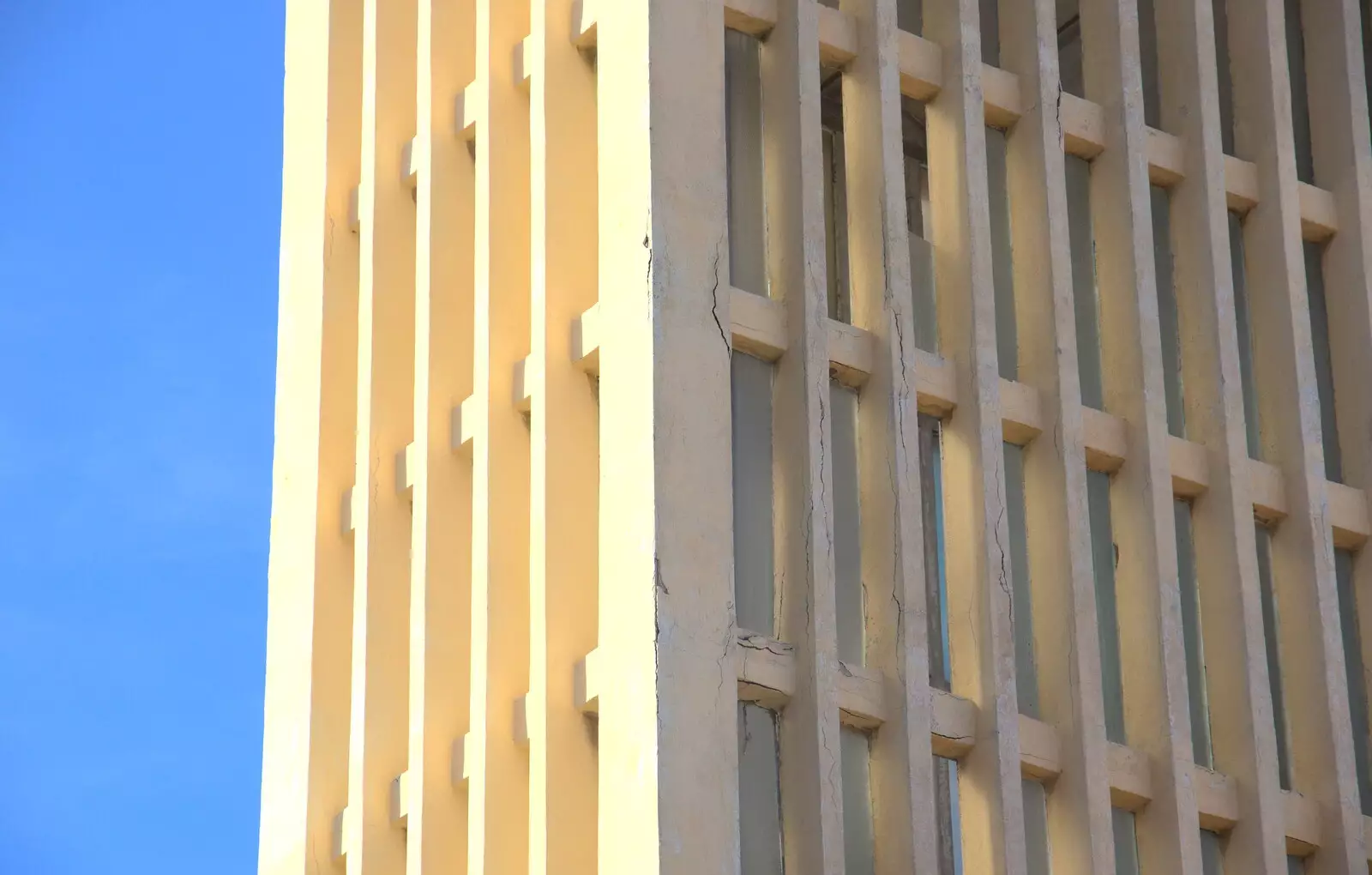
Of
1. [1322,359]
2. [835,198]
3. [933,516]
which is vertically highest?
[835,198]

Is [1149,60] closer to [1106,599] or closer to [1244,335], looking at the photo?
[1244,335]

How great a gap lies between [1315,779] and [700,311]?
172 centimetres

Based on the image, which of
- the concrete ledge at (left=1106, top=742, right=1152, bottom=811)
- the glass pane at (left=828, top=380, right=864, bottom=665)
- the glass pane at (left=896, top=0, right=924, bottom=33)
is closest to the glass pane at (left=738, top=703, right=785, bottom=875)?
the glass pane at (left=828, top=380, right=864, bottom=665)

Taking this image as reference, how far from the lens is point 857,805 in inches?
159

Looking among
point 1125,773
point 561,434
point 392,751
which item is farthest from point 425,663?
point 1125,773

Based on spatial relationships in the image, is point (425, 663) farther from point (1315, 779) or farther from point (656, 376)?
point (1315, 779)

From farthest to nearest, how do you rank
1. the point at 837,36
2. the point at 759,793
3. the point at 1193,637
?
the point at 1193,637, the point at 837,36, the point at 759,793

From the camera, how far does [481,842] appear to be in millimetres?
4375

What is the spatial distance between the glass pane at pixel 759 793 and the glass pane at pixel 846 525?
257mm

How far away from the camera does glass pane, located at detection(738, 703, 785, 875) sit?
3.92 metres

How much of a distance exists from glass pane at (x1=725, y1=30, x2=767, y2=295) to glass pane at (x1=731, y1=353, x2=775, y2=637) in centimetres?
20

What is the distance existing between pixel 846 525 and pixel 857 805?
56cm

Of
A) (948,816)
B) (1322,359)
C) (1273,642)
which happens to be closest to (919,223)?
(1322,359)

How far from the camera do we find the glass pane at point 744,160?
429 cm
